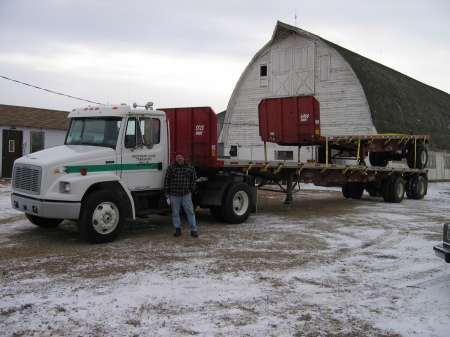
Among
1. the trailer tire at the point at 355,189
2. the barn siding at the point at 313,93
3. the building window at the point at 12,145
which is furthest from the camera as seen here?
the barn siding at the point at 313,93

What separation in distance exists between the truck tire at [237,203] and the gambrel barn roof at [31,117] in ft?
48.8

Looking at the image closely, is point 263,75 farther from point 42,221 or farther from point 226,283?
point 226,283

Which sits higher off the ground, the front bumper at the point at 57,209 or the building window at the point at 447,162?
the building window at the point at 447,162

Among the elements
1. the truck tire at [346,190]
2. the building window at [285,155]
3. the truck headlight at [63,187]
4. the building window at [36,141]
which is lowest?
the truck tire at [346,190]

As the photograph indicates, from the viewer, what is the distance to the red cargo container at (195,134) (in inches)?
401

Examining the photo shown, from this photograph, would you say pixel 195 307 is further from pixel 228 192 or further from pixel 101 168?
pixel 228 192

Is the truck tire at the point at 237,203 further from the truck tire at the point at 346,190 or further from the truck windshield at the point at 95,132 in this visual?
the truck tire at the point at 346,190

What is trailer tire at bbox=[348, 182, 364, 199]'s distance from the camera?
1794 cm

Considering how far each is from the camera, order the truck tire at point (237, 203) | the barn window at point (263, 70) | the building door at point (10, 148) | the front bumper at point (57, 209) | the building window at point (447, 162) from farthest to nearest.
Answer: the building window at point (447, 162)
the barn window at point (263, 70)
the building door at point (10, 148)
the truck tire at point (237, 203)
the front bumper at point (57, 209)

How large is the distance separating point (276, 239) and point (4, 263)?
16.1ft

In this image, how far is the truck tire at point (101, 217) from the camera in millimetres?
7949

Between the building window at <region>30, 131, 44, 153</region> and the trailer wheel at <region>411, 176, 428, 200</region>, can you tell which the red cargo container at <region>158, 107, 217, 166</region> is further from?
the building window at <region>30, 131, 44, 153</region>

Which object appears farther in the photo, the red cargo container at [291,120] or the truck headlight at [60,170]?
the red cargo container at [291,120]

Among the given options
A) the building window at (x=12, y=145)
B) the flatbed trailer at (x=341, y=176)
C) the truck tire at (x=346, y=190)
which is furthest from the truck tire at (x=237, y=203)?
the building window at (x=12, y=145)
